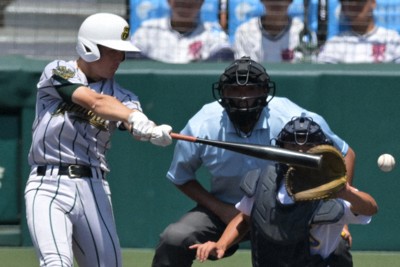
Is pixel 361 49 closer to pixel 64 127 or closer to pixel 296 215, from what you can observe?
pixel 64 127

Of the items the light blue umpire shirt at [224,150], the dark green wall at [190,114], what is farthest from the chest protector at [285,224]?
the dark green wall at [190,114]

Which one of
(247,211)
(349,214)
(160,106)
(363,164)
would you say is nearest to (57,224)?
(247,211)

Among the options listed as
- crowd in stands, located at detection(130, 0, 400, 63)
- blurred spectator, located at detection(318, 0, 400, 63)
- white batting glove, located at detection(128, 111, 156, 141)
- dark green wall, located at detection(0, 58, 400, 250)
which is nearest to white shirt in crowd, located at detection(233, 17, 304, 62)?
crowd in stands, located at detection(130, 0, 400, 63)

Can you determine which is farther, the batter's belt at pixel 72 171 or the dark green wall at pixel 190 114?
the dark green wall at pixel 190 114

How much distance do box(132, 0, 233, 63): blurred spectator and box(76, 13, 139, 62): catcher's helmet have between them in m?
3.03

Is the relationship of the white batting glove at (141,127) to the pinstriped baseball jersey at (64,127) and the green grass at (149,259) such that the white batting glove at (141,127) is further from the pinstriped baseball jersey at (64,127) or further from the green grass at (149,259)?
the green grass at (149,259)

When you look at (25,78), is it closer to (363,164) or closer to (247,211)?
(363,164)

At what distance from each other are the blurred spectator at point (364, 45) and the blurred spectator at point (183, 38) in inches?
30.8

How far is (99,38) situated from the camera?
16.7 ft

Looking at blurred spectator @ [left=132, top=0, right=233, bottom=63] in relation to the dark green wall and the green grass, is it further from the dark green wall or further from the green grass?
the green grass

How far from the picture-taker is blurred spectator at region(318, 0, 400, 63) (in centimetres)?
815

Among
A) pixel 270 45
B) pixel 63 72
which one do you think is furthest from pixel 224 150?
pixel 270 45

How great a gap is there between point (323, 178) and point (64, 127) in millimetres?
1384

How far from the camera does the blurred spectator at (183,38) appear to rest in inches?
322
